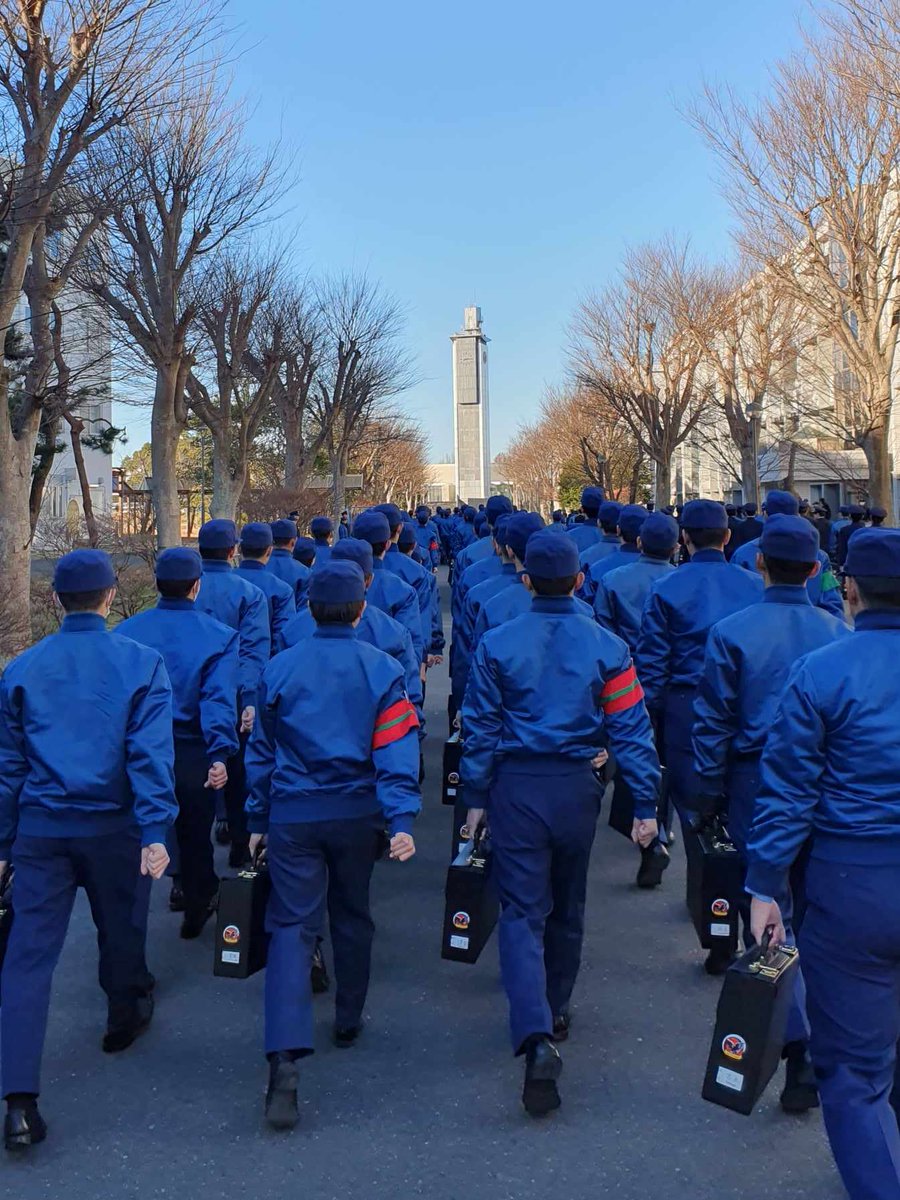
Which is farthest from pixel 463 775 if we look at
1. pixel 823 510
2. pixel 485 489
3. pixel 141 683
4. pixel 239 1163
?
pixel 485 489

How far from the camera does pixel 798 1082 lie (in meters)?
3.75

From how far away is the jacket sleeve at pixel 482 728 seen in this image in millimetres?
3955

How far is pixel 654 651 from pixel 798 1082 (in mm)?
2187

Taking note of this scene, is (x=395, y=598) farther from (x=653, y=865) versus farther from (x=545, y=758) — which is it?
(x=545, y=758)

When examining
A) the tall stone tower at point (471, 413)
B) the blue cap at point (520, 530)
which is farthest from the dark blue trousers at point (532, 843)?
the tall stone tower at point (471, 413)

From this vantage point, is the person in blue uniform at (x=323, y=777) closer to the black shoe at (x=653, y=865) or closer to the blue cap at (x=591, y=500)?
the black shoe at (x=653, y=865)

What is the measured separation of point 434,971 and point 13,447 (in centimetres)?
874

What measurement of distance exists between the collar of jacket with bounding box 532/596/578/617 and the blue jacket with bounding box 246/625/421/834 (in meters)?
0.59

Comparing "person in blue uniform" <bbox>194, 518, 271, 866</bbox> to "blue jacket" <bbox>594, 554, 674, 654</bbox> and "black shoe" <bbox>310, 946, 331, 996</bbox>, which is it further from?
"blue jacket" <bbox>594, 554, 674, 654</bbox>

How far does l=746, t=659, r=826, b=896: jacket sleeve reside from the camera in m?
2.86

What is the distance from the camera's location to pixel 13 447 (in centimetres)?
1165

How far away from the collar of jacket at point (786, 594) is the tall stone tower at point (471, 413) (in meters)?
122

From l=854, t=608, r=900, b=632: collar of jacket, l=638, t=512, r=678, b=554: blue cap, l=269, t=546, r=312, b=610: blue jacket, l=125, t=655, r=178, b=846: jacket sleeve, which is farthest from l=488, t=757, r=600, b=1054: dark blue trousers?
l=269, t=546, r=312, b=610: blue jacket

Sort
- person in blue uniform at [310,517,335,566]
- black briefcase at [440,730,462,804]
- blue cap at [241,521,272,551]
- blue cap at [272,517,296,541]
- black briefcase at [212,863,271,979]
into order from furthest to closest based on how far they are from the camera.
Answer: person in blue uniform at [310,517,335,566] → blue cap at [272,517,296,541] → blue cap at [241,521,272,551] → black briefcase at [440,730,462,804] → black briefcase at [212,863,271,979]
